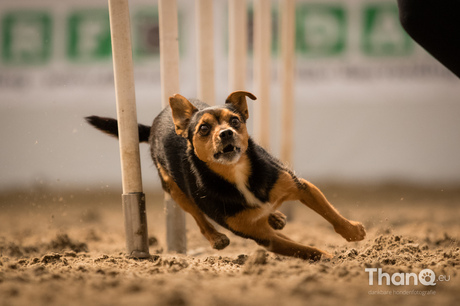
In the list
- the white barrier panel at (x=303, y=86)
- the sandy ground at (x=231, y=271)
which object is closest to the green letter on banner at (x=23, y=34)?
the white barrier panel at (x=303, y=86)

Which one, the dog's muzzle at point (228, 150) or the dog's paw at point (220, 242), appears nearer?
the dog's muzzle at point (228, 150)

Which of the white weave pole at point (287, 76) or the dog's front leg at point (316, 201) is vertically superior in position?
the white weave pole at point (287, 76)

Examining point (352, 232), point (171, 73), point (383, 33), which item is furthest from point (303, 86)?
point (352, 232)

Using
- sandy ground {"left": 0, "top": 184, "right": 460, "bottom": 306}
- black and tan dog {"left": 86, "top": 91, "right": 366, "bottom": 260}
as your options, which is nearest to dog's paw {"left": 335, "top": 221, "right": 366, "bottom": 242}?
black and tan dog {"left": 86, "top": 91, "right": 366, "bottom": 260}

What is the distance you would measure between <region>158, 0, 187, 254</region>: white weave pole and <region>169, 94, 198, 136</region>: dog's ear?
80cm

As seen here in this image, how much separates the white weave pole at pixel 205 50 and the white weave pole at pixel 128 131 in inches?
42.5

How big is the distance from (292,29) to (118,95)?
346 cm

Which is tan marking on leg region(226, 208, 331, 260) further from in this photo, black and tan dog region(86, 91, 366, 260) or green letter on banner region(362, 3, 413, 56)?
green letter on banner region(362, 3, 413, 56)

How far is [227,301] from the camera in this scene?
205 centimetres

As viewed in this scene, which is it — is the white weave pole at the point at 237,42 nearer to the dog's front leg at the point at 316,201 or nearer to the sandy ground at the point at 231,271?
the sandy ground at the point at 231,271

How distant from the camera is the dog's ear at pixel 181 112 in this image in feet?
11.4

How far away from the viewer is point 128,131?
3.68 meters

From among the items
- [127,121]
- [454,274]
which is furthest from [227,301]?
[127,121]

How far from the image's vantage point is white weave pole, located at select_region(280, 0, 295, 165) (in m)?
6.46
